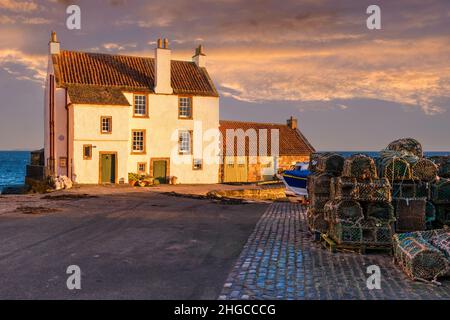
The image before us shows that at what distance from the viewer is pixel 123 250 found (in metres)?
11.0

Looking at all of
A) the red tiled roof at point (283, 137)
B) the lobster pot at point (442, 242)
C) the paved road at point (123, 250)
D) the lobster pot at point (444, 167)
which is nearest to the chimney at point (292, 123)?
the red tiled roof at point (283, 137)

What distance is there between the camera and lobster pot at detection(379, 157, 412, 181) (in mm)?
11836

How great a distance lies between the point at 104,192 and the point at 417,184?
60.6 ft

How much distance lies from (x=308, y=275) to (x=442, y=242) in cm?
287

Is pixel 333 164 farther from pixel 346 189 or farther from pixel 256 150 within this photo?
pixel 256 150

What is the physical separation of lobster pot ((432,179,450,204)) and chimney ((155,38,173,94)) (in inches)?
1018

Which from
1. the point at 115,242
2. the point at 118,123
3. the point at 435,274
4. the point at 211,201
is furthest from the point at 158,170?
the point at 435,274

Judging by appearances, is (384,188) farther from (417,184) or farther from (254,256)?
(254,256)

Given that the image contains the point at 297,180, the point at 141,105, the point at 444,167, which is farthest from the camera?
the point at 141,105

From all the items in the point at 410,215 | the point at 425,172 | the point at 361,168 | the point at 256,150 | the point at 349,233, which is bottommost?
the point at 349,233

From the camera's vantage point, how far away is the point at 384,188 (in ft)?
36.1

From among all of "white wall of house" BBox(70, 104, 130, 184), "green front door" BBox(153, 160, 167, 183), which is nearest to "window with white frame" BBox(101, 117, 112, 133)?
"white wall of house" BBox(70, 104, 130, 184)

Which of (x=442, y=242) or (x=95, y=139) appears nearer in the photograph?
(x=442, y=242)

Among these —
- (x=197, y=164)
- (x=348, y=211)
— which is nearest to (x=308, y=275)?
(x=348, y=211)
